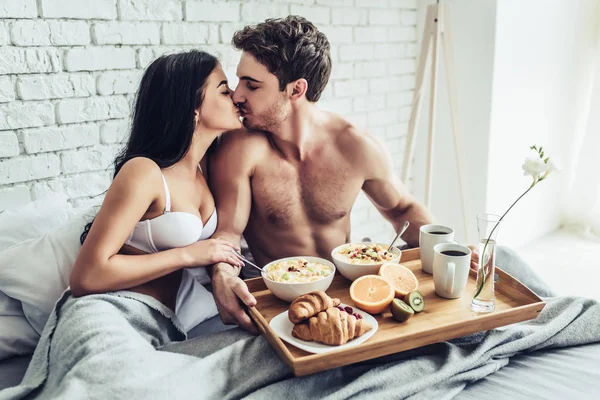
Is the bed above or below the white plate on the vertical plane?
below

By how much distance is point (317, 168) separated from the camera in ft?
6.10

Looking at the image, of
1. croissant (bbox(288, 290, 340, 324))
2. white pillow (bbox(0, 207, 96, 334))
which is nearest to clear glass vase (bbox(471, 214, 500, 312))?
croissant (bbox(288, 290, 340, 324))

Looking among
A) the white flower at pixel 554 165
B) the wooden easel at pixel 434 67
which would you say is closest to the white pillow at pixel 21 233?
the white flower at pixel 554 165

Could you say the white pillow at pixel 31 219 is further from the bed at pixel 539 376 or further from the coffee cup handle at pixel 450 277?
the coffee cup handle at pixel 450 277

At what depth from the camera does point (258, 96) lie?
5.61 ft

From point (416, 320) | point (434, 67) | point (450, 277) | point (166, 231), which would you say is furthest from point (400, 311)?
point (434, 67)

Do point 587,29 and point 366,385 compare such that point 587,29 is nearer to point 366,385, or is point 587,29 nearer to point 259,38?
point 259,38

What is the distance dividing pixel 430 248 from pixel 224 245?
0.58 m

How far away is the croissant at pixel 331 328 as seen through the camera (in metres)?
1.14

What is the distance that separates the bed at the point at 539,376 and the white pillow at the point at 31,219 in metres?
0.35

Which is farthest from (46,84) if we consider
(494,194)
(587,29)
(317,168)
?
(587,29)

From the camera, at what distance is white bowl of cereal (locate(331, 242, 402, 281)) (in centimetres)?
147

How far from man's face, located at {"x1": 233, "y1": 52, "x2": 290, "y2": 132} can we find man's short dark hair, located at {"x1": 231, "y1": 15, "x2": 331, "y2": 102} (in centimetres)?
2

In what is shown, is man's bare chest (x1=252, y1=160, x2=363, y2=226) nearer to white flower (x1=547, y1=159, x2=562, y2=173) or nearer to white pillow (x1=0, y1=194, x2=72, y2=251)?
white pillow (x1=0, y1=194, x2=72, y2=251)
